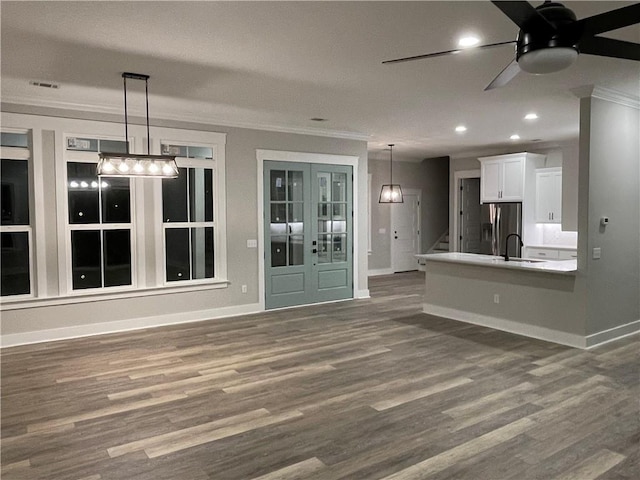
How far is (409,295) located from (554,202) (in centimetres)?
328

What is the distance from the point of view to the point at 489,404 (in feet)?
12.1

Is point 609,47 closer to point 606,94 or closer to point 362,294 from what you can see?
point 606,94

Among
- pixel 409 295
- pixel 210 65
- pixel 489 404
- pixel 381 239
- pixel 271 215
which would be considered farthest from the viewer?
pixel 381 239

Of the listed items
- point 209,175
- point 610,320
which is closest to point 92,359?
point 209,175

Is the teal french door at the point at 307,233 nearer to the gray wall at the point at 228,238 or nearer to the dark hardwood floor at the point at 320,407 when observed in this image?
the gray wall at the point at 228,238

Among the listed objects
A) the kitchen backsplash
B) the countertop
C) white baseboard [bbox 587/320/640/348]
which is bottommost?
white baseboard [bbox 587/320/640/348]

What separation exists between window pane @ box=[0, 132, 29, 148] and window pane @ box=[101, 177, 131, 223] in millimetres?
949

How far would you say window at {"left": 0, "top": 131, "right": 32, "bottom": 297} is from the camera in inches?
210

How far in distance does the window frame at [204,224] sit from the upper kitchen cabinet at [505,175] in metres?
5.72

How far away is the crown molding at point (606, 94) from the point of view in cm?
493

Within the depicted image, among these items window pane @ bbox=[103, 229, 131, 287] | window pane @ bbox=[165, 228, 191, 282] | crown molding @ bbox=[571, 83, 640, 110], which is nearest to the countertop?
crown molding @ bbox=[571, 83, 640, 110]

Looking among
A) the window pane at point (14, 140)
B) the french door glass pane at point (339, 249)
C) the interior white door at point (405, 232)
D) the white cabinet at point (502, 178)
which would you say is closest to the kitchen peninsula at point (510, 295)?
the french door glass pane at point (339, 249)

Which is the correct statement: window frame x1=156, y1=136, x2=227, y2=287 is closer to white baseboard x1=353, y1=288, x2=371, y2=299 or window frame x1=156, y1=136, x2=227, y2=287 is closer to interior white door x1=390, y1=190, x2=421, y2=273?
white baseboard x1=353, y1=288, x2=371, y2=299

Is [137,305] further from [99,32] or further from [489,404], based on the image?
[489,404]
